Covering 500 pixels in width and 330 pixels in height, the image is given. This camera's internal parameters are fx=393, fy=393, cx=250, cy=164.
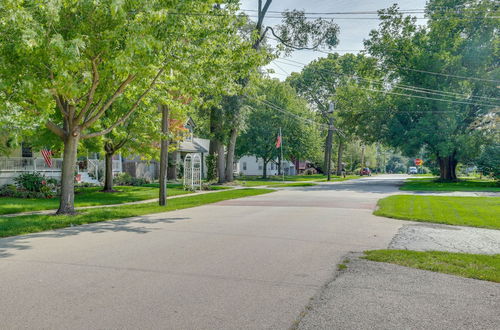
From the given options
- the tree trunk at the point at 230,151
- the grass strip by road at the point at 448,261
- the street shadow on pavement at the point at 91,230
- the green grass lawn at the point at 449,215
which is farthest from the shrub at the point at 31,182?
the grass strip by road at the point at 448,261

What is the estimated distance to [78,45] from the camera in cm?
909

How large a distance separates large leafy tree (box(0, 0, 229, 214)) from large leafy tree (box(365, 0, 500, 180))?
87.1 ft

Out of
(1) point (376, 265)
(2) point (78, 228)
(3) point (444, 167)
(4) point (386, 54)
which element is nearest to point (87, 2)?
(2) point (78, 228)

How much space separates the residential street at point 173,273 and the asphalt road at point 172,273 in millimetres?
13

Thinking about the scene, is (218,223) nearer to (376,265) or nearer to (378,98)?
(376,265)

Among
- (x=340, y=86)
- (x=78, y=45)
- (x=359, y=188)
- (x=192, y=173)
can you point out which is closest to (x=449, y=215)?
(x=78, y=45)

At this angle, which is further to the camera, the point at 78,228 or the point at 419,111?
the point at 419,111

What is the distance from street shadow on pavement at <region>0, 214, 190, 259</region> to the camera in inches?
308

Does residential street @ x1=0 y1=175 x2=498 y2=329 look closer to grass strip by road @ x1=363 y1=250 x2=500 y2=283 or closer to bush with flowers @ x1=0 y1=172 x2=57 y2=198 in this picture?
grass strip by road @ x1=363 y1=250 x2=500 y2=283

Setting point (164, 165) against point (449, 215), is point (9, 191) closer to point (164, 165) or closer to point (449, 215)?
point (164, 165)

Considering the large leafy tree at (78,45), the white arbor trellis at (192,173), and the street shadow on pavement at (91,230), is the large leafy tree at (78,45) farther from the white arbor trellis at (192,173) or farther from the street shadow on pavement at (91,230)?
the white arbor trellis at (192,173)

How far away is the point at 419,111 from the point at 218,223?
30.3 metres

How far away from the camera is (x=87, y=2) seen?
29.9ft

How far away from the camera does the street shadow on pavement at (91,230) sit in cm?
782
